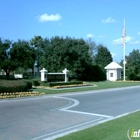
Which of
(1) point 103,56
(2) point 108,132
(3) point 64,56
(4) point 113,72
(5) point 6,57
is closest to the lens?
(2) point 108,132

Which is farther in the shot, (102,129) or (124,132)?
(102,129)

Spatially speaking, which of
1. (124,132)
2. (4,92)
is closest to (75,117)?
(124,132)

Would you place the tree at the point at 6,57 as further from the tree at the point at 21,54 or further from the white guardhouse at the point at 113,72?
the white guardhouse at the point at 113,72

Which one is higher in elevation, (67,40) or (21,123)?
(67,40)

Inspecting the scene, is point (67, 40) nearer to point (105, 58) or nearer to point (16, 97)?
point (16, 97)

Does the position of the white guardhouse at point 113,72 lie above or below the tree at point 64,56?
below

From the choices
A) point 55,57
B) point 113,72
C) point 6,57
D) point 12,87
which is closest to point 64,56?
point 55,57

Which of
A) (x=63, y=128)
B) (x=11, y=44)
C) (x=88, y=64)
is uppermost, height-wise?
(x=11, y=44)

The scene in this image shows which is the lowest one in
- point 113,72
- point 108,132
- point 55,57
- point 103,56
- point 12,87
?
point 108,132

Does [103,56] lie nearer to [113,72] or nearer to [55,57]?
[113,72]

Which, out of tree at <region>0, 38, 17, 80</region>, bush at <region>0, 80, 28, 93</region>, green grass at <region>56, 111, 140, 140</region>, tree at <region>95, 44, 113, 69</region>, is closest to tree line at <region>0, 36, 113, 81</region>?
tree at <region>0, 38, 17, 80</region>

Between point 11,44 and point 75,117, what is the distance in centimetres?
3342

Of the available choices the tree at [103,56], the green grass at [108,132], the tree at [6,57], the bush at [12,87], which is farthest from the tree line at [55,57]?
the green grass at [108,132]

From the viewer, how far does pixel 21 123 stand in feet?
31.6
